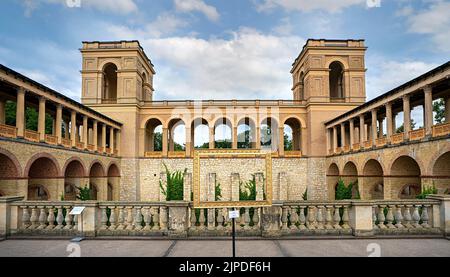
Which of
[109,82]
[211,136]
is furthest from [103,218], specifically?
[109,82]

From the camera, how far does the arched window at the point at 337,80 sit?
3138 centimetres

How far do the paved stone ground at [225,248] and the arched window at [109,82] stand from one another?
86.4 ft

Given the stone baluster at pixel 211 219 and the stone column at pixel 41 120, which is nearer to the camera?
the stone baluster at pixel 211 219

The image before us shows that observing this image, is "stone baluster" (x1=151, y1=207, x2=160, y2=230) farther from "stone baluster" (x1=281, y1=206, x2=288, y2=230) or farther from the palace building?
the palace building

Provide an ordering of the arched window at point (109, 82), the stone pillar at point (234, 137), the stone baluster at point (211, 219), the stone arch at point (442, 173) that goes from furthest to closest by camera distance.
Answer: the arched window at point (109, 82), the stone pillar at point (234, 137), the stone arch at point (442, 173), the stone baluster at point (211, 219)

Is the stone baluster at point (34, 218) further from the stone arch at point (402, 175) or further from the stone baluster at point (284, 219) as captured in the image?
the stone arch at point (402, 175)

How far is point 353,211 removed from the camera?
688 centimetres

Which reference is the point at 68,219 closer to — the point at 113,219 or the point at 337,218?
the point at 113,219

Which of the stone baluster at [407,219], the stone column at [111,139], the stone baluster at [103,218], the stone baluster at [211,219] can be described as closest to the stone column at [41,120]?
the stone column at [111,139]

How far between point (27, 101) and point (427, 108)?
26504 millimetres

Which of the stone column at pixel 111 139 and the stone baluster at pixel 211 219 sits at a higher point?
the stone column at pixel 111 139

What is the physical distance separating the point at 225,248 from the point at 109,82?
33.1 meters

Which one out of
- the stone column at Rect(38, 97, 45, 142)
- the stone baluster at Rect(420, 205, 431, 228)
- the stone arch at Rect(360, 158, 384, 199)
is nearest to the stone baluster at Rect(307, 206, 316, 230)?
the stone baluster at Rect(420, 205, 431, 228)
